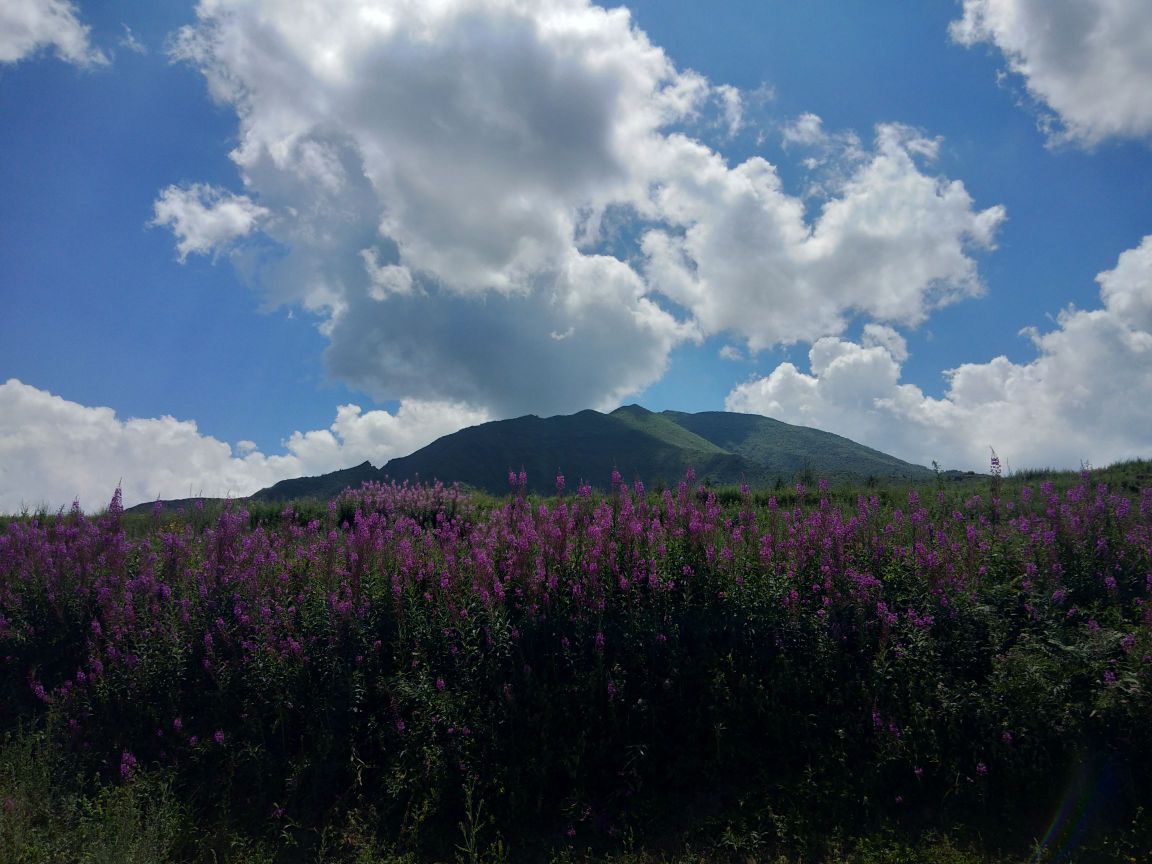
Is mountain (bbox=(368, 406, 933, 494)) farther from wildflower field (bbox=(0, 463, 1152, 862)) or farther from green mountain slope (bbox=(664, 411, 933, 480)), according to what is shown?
wildflower field (bbox=(0, 463, 1152, 862))

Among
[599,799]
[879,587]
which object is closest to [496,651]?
[599,799]

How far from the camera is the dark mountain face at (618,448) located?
117 meters

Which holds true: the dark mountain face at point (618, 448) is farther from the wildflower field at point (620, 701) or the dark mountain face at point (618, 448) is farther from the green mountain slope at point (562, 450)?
the wildflower field at point (620, 701)

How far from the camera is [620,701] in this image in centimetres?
530

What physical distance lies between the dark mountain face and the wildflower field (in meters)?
86.6

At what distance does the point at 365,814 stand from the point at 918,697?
13.4ft

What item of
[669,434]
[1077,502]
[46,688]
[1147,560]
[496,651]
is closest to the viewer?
[496,651]

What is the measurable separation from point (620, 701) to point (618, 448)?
5786 inches

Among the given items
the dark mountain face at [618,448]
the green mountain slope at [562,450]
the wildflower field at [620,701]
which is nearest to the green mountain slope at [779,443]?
the dark mountain face at [618,448]

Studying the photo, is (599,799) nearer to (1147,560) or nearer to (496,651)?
(496,651)

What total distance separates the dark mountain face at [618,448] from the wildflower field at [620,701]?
86.6 m

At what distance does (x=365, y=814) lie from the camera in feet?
16.4

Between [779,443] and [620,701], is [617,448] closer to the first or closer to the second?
[779,443]

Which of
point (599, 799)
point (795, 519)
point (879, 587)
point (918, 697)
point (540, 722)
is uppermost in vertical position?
point (795, 519)
